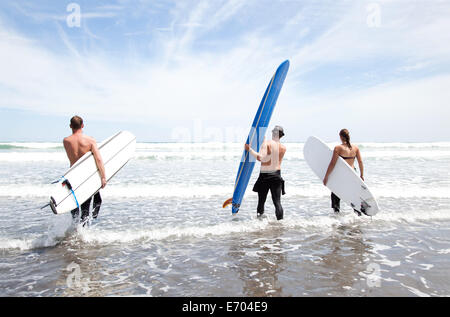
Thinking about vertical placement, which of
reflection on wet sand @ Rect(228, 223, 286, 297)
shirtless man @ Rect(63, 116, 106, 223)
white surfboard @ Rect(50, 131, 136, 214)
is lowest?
reflection on wet sand @ Rect(228, 223, 286, 297)

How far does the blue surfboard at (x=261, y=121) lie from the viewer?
569cm

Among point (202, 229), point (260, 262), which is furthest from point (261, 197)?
A: point (260, 262)

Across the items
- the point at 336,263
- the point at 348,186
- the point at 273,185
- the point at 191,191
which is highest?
the point at 273,185

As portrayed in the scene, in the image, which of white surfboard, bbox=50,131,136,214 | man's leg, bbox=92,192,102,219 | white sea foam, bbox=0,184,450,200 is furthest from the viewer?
white sea foam, bbox=0,184,450,200

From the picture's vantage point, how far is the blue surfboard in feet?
18.7

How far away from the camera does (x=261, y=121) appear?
18.7 ft

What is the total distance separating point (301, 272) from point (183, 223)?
2.96m

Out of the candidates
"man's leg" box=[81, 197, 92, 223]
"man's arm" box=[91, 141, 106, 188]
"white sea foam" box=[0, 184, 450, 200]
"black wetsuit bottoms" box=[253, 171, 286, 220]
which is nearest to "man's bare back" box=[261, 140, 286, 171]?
"black wetsuit bottoms" box=[253, 171, 286, 220]

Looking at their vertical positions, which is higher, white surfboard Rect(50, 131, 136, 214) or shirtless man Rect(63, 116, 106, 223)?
shirtless man Rect(63, 116, 106, 223)

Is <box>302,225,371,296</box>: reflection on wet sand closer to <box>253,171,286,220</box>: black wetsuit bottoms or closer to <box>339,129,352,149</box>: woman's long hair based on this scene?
<box>253,171,286,220</box>: black wetsuit bottoms

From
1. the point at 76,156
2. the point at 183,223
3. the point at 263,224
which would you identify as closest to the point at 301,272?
the point at 263,224

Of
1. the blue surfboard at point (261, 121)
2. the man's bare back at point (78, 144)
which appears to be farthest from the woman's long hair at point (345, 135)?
the man's bare back at point (78, 144)

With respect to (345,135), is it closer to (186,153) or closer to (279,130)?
(279,130)

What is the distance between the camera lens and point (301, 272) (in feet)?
11.2
